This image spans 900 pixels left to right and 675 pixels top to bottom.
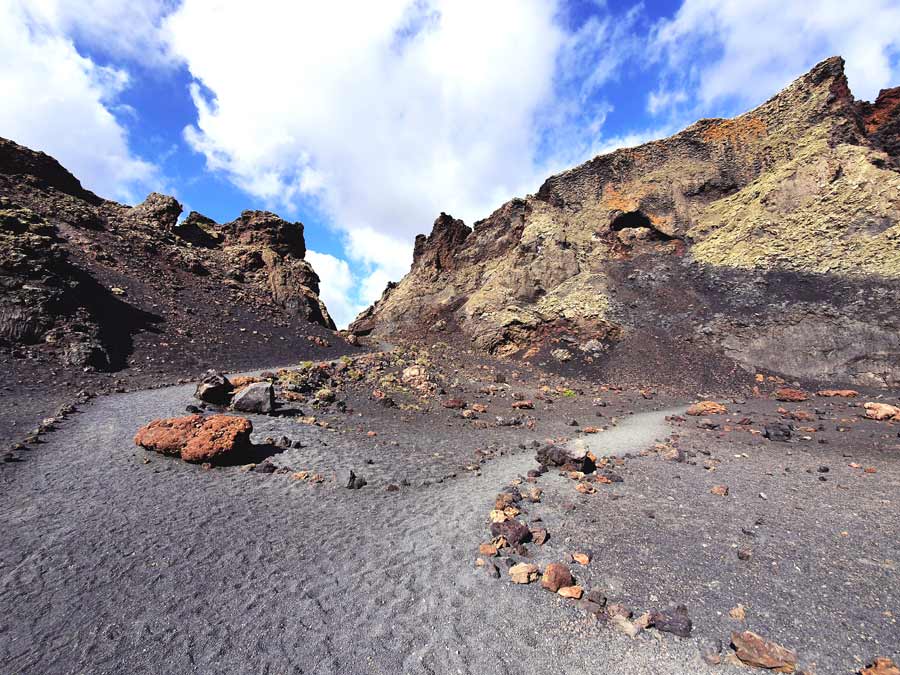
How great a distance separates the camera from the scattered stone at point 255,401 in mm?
10394

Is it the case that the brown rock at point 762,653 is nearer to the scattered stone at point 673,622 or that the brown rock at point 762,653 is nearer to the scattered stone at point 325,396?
the scattered stone at point 673,622

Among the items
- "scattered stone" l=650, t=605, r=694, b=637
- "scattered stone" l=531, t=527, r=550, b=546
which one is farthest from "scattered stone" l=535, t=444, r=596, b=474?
"scattered stone" l=650, t=605, r=694, b=637

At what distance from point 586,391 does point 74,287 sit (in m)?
23.8

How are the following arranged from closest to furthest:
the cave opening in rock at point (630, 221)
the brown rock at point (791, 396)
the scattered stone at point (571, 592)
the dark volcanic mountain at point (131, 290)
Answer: the scattered stone at point (571, 592)
the dark volcanic mountain at point (131, 290)
the brown rock at point (791, 396)
the cave opening in rock at point (630, 221)

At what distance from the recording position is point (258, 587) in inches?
162

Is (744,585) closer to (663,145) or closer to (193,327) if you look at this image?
(193,327)

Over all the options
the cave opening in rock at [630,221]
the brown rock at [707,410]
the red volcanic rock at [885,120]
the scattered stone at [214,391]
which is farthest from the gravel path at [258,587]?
the red volcanic rock at [885,120]

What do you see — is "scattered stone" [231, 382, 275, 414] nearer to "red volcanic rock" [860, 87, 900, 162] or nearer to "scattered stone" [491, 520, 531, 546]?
"scattered stone" [491, 520, 531, 546]

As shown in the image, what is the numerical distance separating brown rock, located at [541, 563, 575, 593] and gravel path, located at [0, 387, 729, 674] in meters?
0.13

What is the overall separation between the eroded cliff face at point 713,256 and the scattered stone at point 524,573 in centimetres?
1795

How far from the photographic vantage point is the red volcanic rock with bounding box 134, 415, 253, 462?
280 inches

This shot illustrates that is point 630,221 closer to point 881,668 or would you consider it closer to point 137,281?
point 881,668

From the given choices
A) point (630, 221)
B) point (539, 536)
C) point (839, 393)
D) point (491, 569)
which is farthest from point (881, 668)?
point (630, 221)

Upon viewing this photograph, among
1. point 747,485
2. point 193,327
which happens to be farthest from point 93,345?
point 747,485
